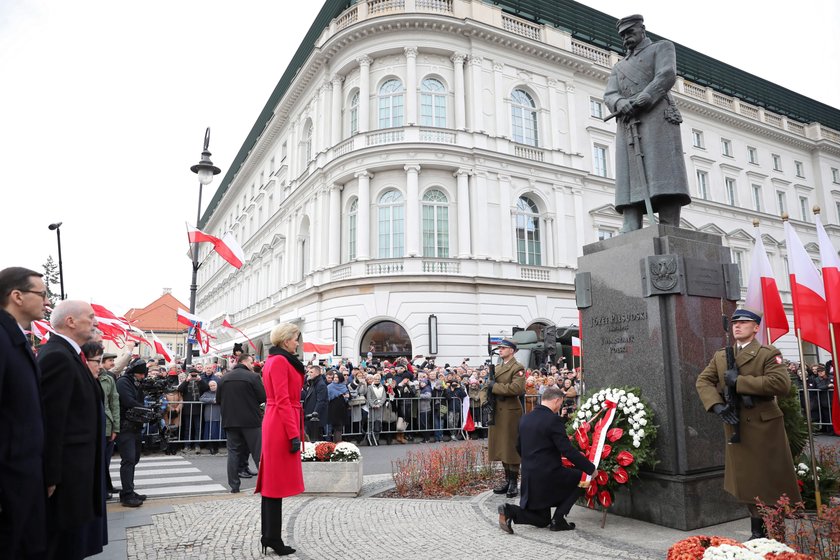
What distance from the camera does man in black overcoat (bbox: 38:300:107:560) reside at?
11.4 ft

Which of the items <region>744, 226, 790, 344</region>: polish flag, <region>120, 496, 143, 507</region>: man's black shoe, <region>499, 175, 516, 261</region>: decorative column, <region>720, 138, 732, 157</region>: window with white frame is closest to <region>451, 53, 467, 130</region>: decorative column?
<region>499, 175, 516, 261</region>: decorative column

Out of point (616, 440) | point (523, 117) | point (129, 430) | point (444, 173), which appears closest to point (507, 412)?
point (616, 440)

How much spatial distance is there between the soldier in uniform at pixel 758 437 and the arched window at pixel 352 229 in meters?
24.3

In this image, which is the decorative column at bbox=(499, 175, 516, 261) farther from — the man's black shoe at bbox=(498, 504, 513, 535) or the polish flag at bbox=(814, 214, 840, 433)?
the man's black shoe at bbox=(498, 504, 513, 535)

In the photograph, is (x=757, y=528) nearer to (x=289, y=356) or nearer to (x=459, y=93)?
(x=289, y=356)

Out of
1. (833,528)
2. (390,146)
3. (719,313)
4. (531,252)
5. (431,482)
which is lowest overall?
(431,482)

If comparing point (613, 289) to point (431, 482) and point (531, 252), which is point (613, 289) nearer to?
point (431, 482)

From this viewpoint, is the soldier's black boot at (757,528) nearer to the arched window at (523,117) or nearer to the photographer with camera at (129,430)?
the photographer with camera at (129,430)

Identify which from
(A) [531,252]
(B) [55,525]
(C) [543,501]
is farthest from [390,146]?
(B) [55,525]

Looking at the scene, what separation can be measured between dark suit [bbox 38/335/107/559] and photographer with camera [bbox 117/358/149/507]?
14.0 ft

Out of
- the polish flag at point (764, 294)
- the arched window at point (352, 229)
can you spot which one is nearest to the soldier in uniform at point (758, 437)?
the polish flag at point (764, 294)

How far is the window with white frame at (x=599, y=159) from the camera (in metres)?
32.8

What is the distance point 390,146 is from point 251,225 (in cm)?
2668

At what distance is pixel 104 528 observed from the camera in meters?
4.33
